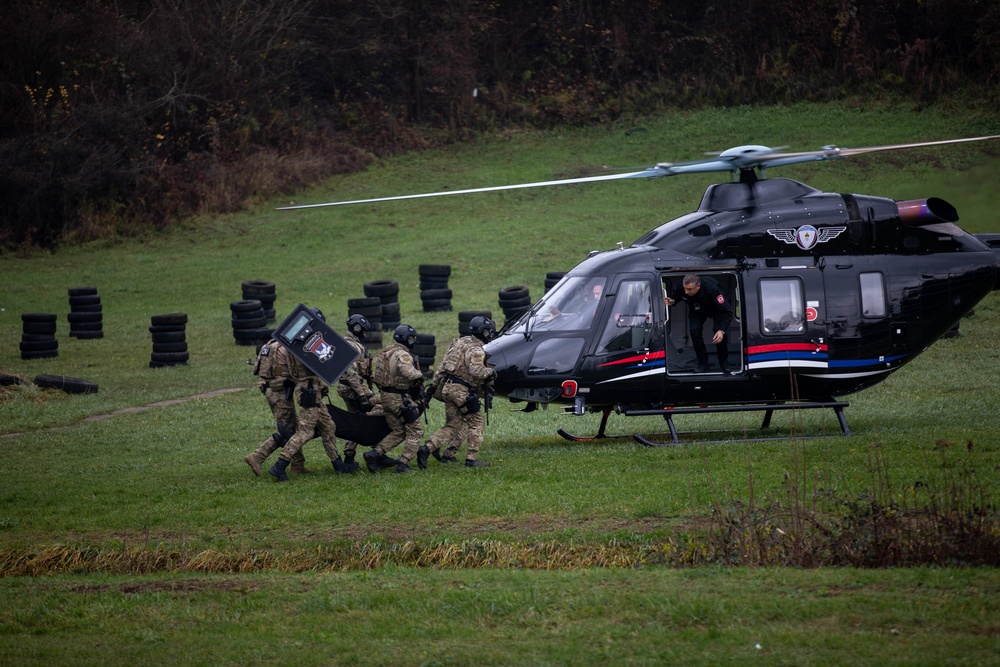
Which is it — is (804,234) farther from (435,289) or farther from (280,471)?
(435,289)

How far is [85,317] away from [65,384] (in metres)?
7.32

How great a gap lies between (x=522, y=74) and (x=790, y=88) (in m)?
12.5

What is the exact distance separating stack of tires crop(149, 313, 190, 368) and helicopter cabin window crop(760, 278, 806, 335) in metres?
14.6

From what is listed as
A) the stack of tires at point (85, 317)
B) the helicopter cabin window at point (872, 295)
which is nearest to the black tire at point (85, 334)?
the stack of tires at point (85, 317)

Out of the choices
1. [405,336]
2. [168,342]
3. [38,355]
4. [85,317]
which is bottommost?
[38,355]

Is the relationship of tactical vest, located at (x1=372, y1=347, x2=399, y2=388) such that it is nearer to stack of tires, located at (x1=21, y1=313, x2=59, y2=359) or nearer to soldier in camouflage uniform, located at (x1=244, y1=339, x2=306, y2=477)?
soldier in camouflage uniform, located at (x1=244, y1=339, x2=306, y2=477)

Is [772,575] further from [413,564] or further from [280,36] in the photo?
[280,36]

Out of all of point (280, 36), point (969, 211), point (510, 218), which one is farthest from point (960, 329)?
point (280, 36)

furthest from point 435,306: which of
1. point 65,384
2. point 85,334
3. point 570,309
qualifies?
point 570,309

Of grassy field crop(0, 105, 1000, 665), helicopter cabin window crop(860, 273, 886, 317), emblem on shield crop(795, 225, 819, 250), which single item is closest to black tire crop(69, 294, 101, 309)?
grassy field crop(0, 105, 1000, 665)

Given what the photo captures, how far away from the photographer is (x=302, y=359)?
13922 millimetres

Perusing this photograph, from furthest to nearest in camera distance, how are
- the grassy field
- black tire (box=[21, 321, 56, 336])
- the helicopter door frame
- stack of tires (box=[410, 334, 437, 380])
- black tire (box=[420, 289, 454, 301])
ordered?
black tire (box=[420, 289, 454, 301]) < black tire (box=[21, 321, 56, 336]) < stack of tires (box=[410, 334, 437, 380]) < the helicopter door frame < the grassy field

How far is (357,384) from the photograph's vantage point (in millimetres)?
14609

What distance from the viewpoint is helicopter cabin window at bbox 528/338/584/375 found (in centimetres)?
1516
